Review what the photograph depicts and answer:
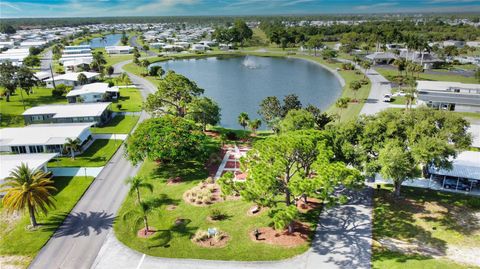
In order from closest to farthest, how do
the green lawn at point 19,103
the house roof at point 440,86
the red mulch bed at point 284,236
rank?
the red mulch bed at point 284,236 < the green lawn at point 19,103 < the house roof at point 440,86

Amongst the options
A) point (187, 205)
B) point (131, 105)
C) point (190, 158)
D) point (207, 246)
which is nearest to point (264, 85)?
point (131, 105)

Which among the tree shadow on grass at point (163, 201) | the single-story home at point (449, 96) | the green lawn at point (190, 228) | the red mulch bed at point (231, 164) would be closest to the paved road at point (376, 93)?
the single-story home at point (449, 96)

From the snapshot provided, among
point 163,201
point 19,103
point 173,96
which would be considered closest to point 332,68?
point 173,96

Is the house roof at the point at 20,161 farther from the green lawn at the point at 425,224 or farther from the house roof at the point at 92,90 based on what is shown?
the green lawn at the point at 425,224

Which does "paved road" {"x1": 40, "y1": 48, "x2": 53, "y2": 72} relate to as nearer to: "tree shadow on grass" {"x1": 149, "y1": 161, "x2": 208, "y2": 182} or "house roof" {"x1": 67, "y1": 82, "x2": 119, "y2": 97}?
"house roof" {"x1": 67, "y1": 82, "x2": 119, "y2": 97}

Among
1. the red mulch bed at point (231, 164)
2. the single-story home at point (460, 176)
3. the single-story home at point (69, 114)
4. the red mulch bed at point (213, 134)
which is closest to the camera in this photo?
the single-story home at point (460, 176)

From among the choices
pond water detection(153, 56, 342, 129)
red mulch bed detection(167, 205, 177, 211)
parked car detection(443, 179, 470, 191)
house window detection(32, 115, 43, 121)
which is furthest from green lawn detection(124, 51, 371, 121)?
house window detection(32, 115, 43, 121)

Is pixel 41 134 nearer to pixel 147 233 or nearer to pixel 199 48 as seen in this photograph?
pixel 147 233
